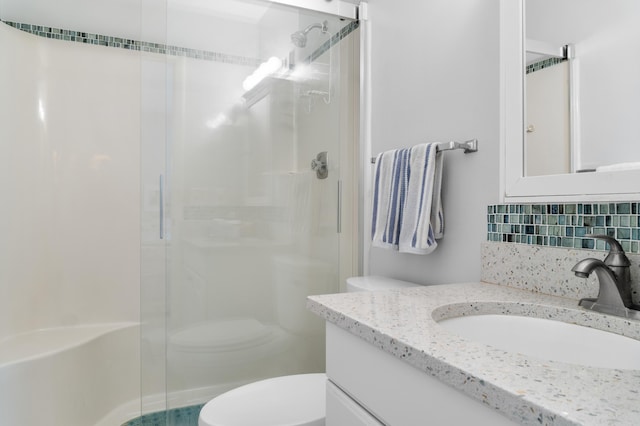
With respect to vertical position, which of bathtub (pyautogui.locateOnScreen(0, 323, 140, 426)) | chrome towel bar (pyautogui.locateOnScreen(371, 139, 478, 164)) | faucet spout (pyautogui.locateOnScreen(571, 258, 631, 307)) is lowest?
bathtub (pyautogui.locateOnScreen(0, 323, 140, 426))

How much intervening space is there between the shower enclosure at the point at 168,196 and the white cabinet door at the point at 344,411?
833 mm

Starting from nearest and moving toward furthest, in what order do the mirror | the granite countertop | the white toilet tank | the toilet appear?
the granite countertop < the mirror < the toilet < the white toilet tank

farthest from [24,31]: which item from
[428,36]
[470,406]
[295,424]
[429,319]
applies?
[470,406]

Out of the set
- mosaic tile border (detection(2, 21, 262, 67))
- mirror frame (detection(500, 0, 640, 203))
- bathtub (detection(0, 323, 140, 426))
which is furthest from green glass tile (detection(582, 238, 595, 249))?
bathtub (detection(0, 323, 140, 426))

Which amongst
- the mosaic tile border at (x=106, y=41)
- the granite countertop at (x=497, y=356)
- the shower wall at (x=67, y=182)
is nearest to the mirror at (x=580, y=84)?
the granite countertop at (x=497, y=356)

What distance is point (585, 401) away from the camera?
431 millimetres

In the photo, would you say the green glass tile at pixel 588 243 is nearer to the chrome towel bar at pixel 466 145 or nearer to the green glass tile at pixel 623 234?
the green glass tile at pixel 623 234

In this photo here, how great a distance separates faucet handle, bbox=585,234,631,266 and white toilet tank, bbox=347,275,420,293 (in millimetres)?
754

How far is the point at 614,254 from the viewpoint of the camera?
0.82 meters

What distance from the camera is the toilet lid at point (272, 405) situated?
1163mm

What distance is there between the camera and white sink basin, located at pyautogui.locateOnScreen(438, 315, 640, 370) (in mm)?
722

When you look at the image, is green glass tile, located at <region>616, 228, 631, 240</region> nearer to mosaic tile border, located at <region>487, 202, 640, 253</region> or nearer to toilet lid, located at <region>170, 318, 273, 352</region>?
mosaic tile border, located at <region>487, 202, 640, 253</region>

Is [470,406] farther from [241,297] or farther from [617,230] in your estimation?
[241,297]

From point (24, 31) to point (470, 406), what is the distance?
8.76 ft
